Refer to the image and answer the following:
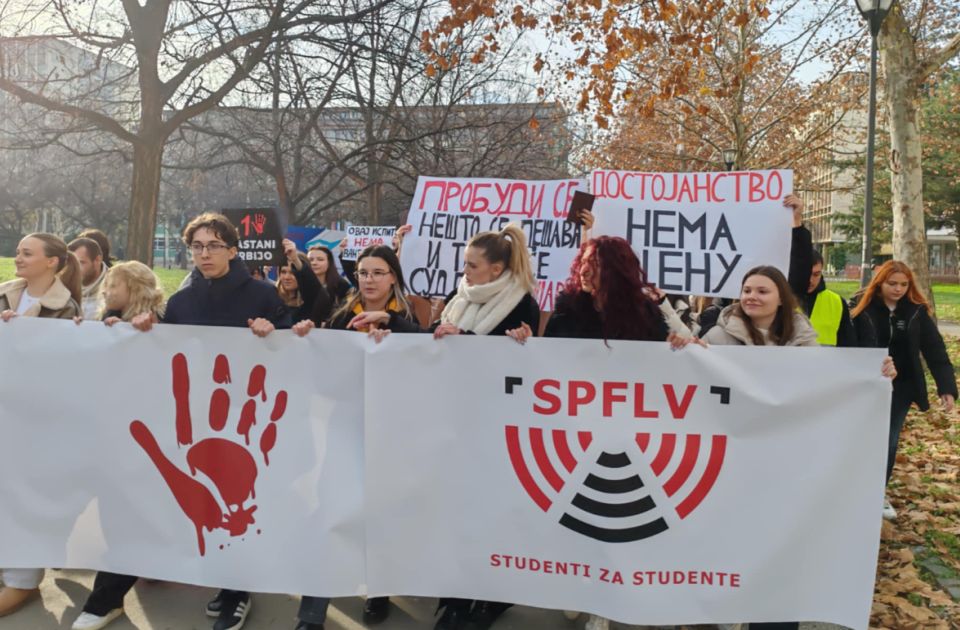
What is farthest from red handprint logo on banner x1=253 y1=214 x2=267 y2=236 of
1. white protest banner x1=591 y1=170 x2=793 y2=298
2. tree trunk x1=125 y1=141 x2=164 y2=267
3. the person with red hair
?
tree trunk x1=125 y1=141 x2=164 y2=267

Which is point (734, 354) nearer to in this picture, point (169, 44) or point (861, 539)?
point (861, 539)

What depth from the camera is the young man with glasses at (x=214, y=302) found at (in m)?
3.58

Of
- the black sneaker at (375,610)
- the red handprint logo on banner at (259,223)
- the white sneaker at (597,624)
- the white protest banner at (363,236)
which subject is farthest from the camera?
the white protest banner at (363,236)

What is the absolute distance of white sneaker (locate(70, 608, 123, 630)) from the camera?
3453 mm

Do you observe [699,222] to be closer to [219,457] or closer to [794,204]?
[794,204]

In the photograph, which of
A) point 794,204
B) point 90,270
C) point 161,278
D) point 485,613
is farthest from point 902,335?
point 161,278

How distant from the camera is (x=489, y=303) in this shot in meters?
3.74

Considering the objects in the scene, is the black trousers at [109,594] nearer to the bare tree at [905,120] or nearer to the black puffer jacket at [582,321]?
the black puffer jacket at [582,321]

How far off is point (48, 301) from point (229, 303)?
3.21 ft

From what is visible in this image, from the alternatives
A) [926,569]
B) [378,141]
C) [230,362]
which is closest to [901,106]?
[378,141]

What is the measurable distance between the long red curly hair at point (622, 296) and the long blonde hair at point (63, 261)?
8.69 feet

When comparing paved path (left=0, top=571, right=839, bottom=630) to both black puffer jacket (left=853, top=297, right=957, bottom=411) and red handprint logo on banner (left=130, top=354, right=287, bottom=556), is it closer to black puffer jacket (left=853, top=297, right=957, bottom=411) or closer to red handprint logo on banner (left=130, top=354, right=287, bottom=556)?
red handprint logo on banner (left=130, top=354, right=287, bottom=556)

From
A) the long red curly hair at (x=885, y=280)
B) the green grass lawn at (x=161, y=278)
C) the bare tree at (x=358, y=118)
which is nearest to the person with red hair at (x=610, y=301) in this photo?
the long red curly hair at (x=885, y=280)

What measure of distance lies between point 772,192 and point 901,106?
8.76 metres
